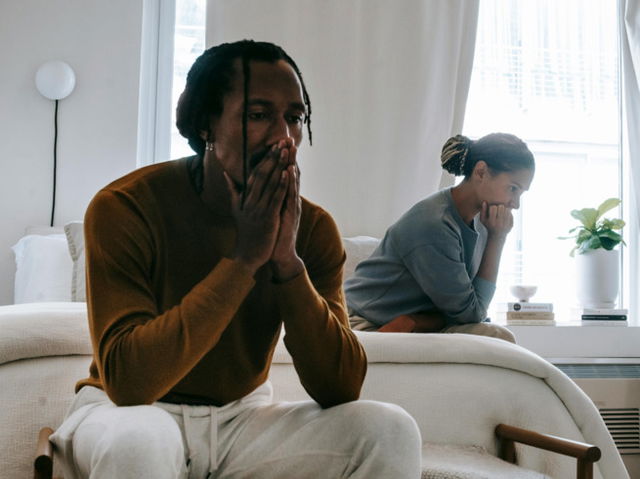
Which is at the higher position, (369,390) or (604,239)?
(604,239)

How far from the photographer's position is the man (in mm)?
1127

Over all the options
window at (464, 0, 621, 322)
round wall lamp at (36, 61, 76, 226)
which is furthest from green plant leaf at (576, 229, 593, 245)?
round wall lamp at (36, 61, 76, 226)

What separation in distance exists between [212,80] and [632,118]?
314 cm

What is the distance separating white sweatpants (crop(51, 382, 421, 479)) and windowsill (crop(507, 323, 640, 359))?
2.29 metres

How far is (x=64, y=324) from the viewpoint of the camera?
5.42 feet

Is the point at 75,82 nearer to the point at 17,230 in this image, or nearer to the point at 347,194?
the point at 17,230

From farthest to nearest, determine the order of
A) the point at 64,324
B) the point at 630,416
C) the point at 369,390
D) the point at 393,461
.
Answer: the point at 630,416 → the point at 369,390 → the point at 64,324 → the point at 393,461

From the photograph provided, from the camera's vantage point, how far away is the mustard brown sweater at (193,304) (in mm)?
1138

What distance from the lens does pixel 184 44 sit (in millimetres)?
3680

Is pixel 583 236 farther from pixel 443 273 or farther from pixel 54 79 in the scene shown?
pixel 54 79

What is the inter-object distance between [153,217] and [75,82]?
2377 millimetres

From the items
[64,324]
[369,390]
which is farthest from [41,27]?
[369,390]

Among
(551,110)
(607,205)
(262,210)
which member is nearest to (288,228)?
(262,210)

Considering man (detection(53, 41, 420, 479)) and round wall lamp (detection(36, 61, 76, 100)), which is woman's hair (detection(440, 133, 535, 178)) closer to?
man (detection(53, 41, 420, 479))
